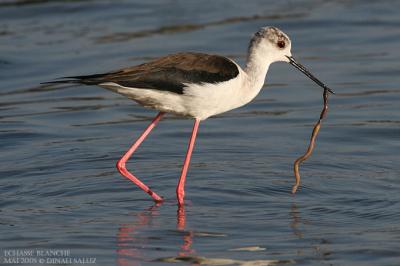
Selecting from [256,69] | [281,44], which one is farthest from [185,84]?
[281,44]

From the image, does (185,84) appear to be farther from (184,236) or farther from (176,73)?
(184,236)

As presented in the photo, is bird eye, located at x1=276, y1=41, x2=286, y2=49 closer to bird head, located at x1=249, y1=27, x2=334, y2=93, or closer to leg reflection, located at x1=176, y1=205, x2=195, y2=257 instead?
bird head, located at x1=249, y1=27, x2=334, y2=93

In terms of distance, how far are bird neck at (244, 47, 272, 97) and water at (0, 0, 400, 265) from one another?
35.1 inches

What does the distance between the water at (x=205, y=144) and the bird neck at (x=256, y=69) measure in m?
0.89

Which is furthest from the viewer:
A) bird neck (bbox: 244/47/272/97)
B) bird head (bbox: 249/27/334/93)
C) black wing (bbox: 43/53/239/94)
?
bird head (bbox: 249/27/334/93)

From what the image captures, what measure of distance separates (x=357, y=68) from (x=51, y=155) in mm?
5358

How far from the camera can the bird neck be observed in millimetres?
9180

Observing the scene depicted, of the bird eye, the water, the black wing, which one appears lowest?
the water

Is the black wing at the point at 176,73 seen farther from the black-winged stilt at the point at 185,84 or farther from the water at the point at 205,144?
the water at the point at 205,144

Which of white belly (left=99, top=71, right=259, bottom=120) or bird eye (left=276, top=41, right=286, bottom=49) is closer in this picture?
white belly (left=99, top=71, right=259, bottom=120)

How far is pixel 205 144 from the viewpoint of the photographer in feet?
36.1

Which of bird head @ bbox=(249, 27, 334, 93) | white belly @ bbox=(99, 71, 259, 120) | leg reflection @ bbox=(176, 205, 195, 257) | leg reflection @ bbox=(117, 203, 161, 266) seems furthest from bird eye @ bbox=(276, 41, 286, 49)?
leg reflection @ bbox=(117, 203, 161, 266)

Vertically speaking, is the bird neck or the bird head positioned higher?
the bird head

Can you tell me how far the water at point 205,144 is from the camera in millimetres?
7648
